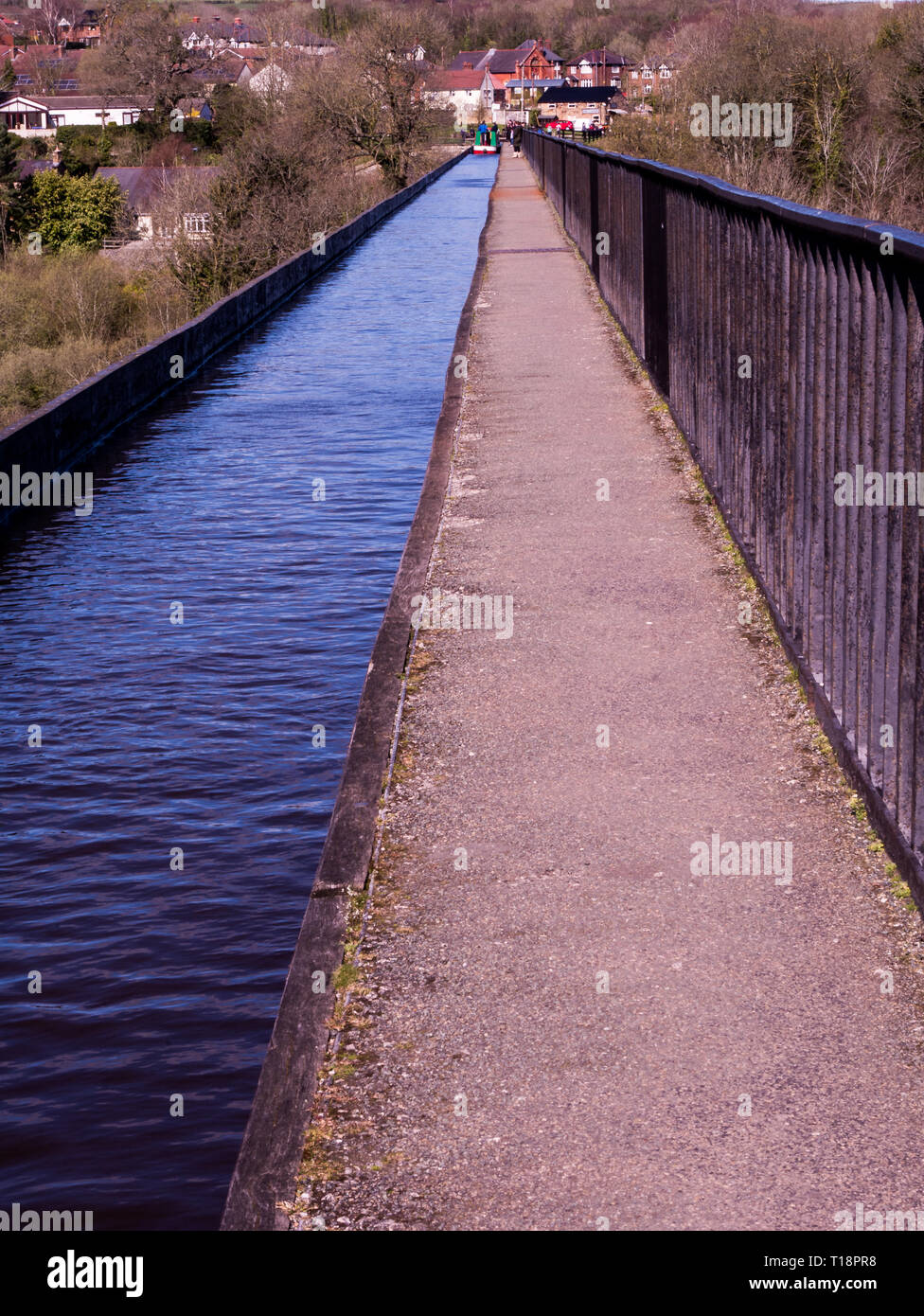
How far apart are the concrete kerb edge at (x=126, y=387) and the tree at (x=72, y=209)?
184 feet

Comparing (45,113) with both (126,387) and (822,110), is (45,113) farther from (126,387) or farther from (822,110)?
(126,387)

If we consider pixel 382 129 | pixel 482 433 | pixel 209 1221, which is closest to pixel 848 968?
pixel 209 1221

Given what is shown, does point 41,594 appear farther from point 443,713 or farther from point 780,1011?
point 780,1011

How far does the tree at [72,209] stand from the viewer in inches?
3071

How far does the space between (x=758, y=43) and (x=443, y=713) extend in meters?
47.8

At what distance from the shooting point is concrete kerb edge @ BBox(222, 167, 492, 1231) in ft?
Result: 10.5

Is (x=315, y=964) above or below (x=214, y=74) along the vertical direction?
below

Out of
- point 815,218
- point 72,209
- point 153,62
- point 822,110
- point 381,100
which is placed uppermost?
point 153,62

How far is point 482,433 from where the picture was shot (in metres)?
11.2

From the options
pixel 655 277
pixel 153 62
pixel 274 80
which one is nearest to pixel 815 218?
pixel 655 277

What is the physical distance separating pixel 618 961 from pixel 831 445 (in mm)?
2055

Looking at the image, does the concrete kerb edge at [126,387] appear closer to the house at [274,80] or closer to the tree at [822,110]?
the tree at [822,110]

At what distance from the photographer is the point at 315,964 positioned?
4.03m

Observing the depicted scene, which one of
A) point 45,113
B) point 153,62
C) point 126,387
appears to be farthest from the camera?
point 45,113
